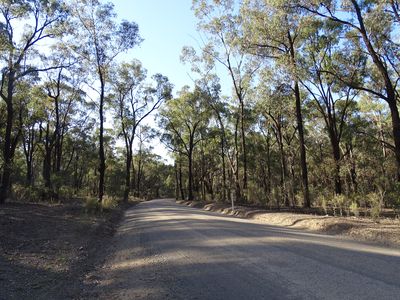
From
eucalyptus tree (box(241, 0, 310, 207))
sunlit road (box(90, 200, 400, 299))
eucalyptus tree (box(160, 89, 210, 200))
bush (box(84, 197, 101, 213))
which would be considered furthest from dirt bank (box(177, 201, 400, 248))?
eucalyptus tree (box(160, 89, 210, 200))

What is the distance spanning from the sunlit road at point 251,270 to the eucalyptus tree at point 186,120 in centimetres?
3161

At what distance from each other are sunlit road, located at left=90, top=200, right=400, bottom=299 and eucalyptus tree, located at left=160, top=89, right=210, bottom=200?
104 ft

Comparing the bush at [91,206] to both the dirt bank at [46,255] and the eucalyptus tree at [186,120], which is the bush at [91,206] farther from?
the eucalyptus tree at [186,120]

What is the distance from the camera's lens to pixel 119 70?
3788 cm

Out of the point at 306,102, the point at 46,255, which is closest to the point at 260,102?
the point at 306,102

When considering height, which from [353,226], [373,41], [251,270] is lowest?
[251,270]

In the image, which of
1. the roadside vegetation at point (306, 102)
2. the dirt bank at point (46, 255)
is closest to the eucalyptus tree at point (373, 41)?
the roadside vegetation at point (306, 102)

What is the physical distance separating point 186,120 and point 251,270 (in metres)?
41.5

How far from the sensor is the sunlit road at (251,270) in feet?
16.6

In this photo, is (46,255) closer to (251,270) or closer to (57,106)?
(251,270)

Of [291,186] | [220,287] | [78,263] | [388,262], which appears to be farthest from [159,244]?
[291,186]

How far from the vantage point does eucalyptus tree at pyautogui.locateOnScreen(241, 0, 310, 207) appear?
20.4m

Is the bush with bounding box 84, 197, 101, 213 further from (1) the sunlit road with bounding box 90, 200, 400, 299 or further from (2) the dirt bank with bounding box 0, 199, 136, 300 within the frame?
(1) the sunlit road with bounding box 90, 200, 400, 299

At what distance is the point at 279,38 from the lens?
22.8m
